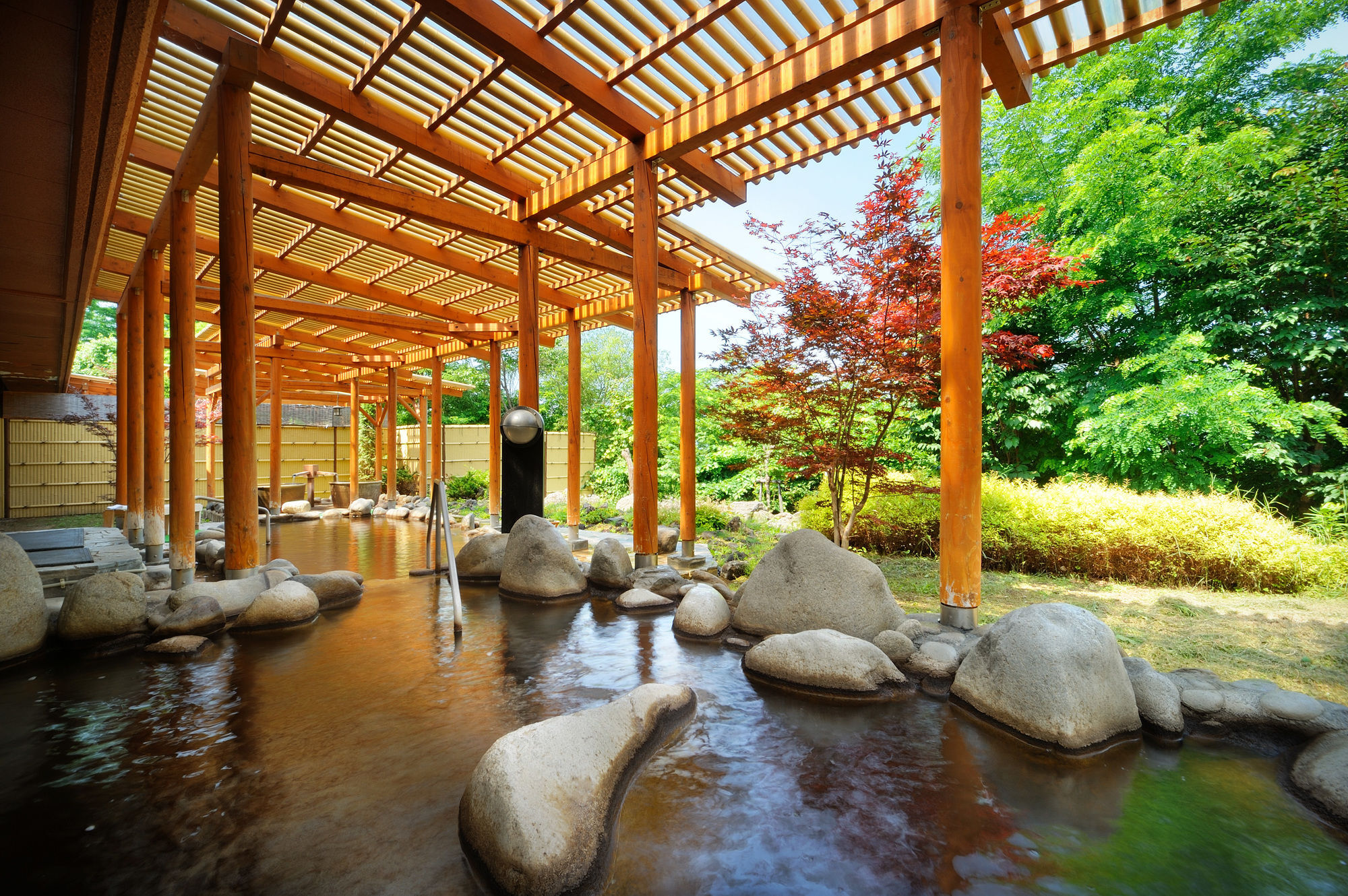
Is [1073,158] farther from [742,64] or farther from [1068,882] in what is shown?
[1068,882]

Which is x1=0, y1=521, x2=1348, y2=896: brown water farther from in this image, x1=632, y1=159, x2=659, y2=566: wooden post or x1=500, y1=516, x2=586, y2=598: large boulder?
x1=632, y1=159, x2=659, y2=566: wooden post

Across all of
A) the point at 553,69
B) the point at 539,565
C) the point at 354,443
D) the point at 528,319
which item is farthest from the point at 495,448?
the point at 553,69

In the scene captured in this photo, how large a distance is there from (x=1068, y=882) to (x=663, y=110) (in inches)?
220

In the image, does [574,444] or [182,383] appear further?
[574,444]

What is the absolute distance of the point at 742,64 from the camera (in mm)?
4305

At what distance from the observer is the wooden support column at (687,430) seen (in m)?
6.86

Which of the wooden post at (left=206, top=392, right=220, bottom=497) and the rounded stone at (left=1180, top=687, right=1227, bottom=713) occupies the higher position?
the wooden post at (left=206, top=392, right=220, bottom=497)

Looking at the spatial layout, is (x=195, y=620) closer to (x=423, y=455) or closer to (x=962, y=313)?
(x=962, y=313)

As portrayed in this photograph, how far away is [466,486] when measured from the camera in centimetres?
1542

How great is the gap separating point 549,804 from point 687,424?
571 centimetres

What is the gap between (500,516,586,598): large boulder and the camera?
496 centimetres

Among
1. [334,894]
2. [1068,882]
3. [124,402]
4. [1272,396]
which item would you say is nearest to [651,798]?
[334,894]

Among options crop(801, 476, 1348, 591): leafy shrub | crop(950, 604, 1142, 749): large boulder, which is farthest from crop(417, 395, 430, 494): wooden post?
crop(950, 604, 1142, 749): large boulder

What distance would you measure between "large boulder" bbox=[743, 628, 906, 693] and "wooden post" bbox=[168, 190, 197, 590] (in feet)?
17.5
